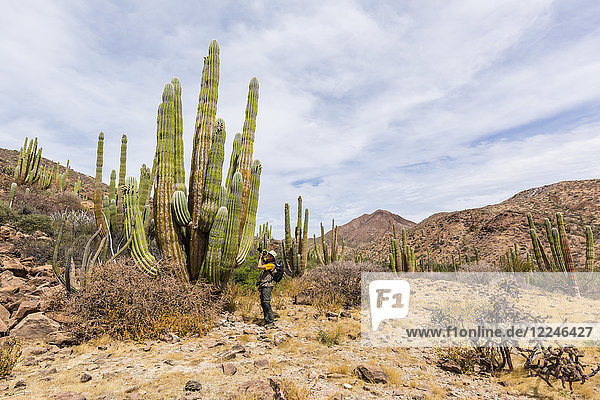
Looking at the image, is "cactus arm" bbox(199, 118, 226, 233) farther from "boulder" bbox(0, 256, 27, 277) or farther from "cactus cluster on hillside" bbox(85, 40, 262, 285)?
"boulder" bbox(0, 256, 27, 277)

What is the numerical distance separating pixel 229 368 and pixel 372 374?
1.96m

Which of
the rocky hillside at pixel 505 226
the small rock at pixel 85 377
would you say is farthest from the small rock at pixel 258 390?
the rocky hillside at pixel 505 226

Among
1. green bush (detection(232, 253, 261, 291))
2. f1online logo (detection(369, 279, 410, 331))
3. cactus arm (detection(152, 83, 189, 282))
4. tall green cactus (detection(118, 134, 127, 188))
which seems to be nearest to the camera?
cactus arm (detection(152, 83, 189, 282))

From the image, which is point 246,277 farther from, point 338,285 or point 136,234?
point 136,234

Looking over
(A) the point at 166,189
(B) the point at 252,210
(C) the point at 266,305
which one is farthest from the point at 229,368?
(B) the point at 252,210

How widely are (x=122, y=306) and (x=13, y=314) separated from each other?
185cm

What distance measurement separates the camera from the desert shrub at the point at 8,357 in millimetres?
4089

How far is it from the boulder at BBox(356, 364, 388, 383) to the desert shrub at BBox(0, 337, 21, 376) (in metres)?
4.66

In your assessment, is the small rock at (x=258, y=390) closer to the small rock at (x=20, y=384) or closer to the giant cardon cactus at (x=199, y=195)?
the small rock at (x=20, y=384)

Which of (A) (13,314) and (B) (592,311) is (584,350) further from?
(A) (13,314)

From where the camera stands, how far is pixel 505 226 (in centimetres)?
3416

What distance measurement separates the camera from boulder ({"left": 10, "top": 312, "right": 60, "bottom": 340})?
5.16 m

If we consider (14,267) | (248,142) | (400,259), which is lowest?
(400,259)

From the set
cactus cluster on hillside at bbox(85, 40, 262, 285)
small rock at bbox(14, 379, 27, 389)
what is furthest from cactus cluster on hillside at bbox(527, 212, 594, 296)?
small rock at bbox(14, 379, 27, 389)
